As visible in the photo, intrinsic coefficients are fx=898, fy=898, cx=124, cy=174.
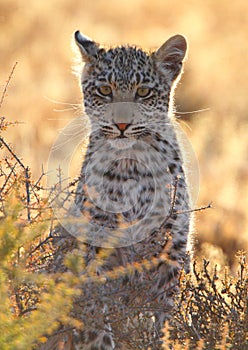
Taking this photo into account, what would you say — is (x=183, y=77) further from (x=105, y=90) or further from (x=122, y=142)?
(x=122, y=142)

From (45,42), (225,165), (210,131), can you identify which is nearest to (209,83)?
(45,42)

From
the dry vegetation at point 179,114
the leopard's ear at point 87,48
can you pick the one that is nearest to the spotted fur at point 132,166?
Answer: the leopard's ear at point 87,48

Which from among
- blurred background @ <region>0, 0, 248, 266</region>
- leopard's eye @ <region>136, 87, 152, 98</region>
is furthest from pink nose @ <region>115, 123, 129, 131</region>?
blurred background @ <region>0, 0, 248, 266</region>

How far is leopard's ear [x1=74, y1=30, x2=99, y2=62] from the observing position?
6.83 m

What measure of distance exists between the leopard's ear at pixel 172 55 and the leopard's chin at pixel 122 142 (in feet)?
2.90

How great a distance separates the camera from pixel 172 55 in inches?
274

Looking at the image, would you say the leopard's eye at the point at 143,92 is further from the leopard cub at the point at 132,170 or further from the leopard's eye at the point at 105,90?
the leopard's eye at the point at 105,90

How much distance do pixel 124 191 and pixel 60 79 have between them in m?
9.63

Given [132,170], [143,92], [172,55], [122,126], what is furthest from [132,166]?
[172,55]

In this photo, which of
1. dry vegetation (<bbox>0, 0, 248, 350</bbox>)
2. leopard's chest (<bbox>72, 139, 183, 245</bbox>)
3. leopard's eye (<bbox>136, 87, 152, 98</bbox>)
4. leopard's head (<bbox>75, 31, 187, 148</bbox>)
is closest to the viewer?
dry vegetation (<bbox>0, 0, 248, 350</bbox>)

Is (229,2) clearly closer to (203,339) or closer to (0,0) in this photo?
(0,0)

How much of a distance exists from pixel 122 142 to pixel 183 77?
13.0 meters

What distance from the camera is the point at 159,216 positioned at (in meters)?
6.01

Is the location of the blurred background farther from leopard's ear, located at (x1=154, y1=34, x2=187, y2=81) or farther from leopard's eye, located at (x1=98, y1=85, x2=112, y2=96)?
leopard's eye, located at (x1=98, y1=85, x2=112, y2=96)
